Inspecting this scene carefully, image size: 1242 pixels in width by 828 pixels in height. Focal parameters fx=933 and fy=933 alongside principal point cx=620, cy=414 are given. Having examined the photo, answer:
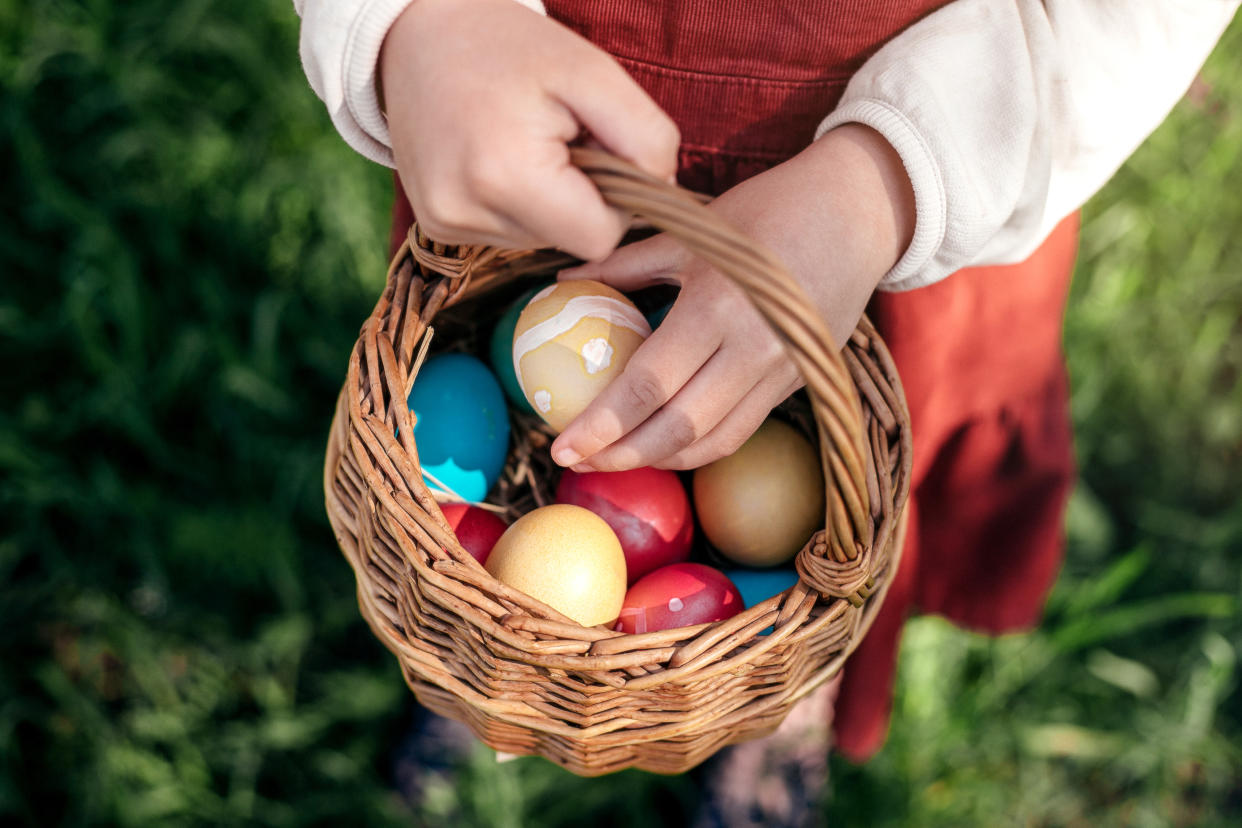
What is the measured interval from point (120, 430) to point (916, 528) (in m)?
1.25

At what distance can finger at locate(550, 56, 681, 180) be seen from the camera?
0.62 meters

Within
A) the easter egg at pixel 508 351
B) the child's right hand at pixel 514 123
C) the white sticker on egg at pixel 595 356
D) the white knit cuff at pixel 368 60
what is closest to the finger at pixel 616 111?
the child's right hand at pixel 514 123

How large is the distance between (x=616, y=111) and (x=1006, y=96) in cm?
37

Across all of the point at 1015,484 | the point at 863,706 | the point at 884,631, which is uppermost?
the point at 1015,484

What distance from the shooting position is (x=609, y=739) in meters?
0.75

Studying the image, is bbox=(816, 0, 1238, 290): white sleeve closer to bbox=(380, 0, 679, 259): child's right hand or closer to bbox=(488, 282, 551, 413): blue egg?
bbox=(380, 0, 679, 259): child's right hand

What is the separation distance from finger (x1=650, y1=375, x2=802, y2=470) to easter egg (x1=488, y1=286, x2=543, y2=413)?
0.74 ft

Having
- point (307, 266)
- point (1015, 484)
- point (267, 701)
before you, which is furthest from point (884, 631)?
point (307, 266)

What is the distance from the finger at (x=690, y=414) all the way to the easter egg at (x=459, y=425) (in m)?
0.21

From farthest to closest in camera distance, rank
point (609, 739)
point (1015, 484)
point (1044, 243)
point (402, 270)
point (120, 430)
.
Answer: point (120, 430), point (1015, 484), point (1044, 243), point (402, 270), point (609, 739)

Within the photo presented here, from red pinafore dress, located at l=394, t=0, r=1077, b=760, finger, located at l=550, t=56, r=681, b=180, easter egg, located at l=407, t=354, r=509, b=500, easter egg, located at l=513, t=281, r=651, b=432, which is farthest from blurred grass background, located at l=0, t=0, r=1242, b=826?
finger, located at l=550, t=56, r=681, b=180

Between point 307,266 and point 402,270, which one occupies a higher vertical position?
point 402,270

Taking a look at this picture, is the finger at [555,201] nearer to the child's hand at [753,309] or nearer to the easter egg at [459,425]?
the child's hand at [753,309]

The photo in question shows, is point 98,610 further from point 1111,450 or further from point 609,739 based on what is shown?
point 1111,450
